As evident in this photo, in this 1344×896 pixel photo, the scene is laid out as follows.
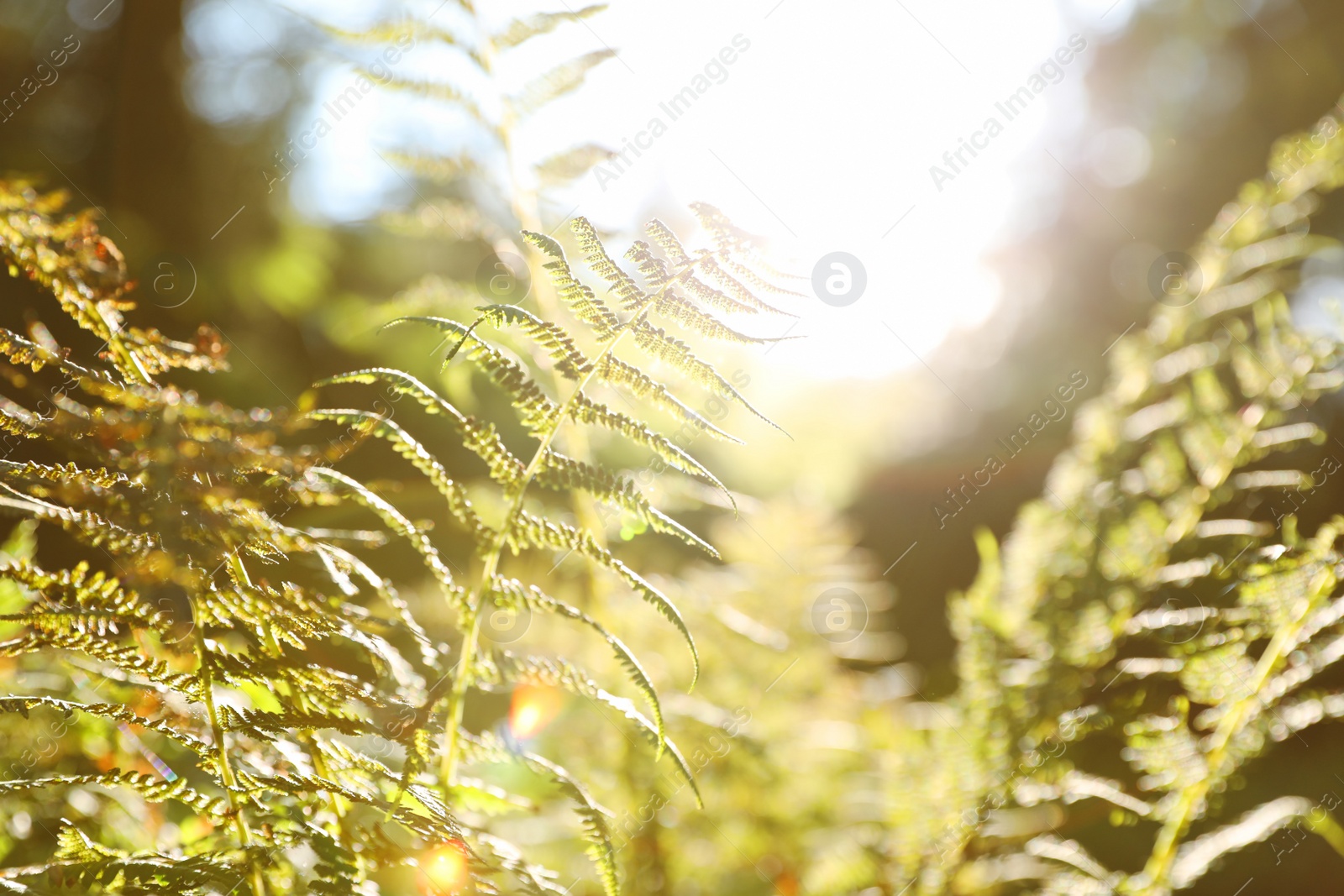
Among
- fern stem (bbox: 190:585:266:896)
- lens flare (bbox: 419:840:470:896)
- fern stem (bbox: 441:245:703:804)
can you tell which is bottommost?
lens flare (bbox: 419:840:470:896)

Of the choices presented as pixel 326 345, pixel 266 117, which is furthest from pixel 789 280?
pixel 266 117

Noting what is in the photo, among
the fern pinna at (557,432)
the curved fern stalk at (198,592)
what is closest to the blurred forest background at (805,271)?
the fern pinna at (557,432)

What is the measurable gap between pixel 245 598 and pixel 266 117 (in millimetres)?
2697

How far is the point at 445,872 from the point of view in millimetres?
442

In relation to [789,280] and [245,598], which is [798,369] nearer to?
[789,280]

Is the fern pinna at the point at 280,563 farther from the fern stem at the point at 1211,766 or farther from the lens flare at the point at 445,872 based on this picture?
the fern stem at the point at 1211,766

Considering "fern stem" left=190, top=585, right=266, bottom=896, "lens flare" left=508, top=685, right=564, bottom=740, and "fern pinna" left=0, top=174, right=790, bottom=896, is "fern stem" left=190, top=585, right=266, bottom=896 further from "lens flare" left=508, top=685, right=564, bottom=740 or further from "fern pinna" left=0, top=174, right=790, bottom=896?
"lens flare" left=508, top=685, right=564, bottom=740

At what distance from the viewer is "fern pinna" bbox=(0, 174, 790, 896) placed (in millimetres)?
372

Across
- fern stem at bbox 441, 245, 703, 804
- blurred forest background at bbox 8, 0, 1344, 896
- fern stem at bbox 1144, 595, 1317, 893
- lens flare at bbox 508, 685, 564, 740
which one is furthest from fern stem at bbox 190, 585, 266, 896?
fern stem at bbox 1144, 595, 1317, 893

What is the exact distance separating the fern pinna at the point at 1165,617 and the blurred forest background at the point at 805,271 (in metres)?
0.31

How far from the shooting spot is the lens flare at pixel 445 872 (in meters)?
0.42

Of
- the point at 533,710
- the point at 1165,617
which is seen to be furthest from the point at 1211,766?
the point at 533,710

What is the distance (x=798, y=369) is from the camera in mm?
1916

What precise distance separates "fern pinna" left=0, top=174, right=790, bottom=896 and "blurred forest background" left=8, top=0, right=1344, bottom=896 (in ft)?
0.67
